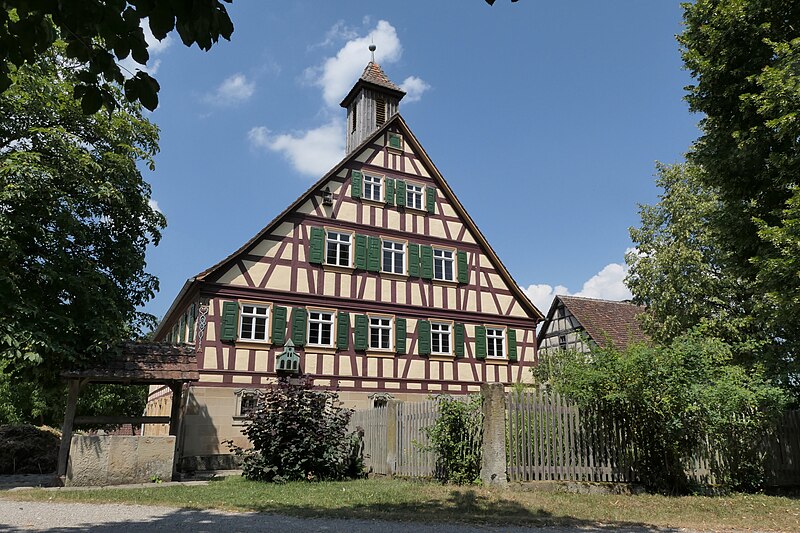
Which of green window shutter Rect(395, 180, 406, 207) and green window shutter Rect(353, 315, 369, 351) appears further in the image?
green window shutter Rect(395, 180, 406, 207)

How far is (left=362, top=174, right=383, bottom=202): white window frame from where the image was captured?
22.6 m

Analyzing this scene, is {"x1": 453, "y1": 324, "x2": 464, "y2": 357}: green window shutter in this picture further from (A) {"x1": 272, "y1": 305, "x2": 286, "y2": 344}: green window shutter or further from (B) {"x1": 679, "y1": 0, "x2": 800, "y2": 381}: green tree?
(B) {"x1": 679, "y1": 0, "x2": 800, "y2": 381}: green tree

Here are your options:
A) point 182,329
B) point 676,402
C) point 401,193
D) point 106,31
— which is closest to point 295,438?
point 676,402

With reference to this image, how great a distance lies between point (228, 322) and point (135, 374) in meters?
5.28

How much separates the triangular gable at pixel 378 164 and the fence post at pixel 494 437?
11.4m

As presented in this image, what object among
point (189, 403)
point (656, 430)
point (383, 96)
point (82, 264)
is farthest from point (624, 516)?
point (383, 96)

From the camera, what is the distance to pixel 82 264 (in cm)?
1343

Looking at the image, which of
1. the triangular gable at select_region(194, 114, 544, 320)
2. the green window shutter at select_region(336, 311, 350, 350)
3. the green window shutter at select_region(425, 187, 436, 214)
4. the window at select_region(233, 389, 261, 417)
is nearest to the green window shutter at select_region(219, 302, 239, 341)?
the triangular gable at select_region(194, 114, 544, 320)

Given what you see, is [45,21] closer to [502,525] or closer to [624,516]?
[502,525]

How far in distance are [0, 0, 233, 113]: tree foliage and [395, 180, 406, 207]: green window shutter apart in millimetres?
19601

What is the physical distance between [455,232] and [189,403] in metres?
12.2

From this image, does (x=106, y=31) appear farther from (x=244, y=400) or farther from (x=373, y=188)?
(x=373, y=188)

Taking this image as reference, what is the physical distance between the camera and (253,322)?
63.7 ft

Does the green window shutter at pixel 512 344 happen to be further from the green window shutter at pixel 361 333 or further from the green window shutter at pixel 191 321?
the green window shutter at pixel 191 321
